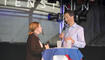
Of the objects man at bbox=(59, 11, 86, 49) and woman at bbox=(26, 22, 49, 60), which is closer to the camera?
man at bbox=(59, 11, 86, 49)

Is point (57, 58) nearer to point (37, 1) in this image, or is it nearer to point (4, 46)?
point (4, 46)

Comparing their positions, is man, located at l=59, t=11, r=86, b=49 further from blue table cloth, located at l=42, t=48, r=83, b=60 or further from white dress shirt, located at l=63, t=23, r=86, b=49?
blue table cloth, located at l=42, t=48, r=83, b=60

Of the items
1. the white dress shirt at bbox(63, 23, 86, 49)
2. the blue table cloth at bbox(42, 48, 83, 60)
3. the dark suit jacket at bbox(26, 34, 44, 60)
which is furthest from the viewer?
the dark suit jacket at bbox(26, 34, 44, 60)

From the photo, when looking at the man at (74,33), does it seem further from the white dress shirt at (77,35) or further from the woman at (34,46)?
the woman at (34,46)

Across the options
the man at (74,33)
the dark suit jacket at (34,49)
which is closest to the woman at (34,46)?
the dark suit jacket at (34,49)

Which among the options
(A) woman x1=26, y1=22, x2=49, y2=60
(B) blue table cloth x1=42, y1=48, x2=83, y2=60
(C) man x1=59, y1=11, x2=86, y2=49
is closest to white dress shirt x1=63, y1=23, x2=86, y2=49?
(C) man x1=59, y1=11, x2=86, y2=49

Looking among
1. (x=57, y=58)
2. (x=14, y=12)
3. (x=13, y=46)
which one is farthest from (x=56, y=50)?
(x=14, y=12)

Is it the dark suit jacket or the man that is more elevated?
the man

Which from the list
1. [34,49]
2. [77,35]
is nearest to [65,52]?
[77,35]

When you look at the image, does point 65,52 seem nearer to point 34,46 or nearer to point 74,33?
point 74,33

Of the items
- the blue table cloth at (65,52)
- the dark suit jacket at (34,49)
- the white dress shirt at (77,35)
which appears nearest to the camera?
the blue table cloth at (65,52)

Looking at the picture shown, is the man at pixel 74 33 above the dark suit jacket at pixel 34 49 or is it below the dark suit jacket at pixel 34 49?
above

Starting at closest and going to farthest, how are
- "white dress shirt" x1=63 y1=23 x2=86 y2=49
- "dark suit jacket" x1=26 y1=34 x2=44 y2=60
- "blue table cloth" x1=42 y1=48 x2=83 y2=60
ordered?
"blue table cloth" x1=42 y1=48 x2=83 y2=60, "white dress shirt" x1=63 y1=23 x2=86 y2=49, "dark suit jacket" x1=26 y1=34 x2=44 y2=60

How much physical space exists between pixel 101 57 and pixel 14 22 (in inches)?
85.3
